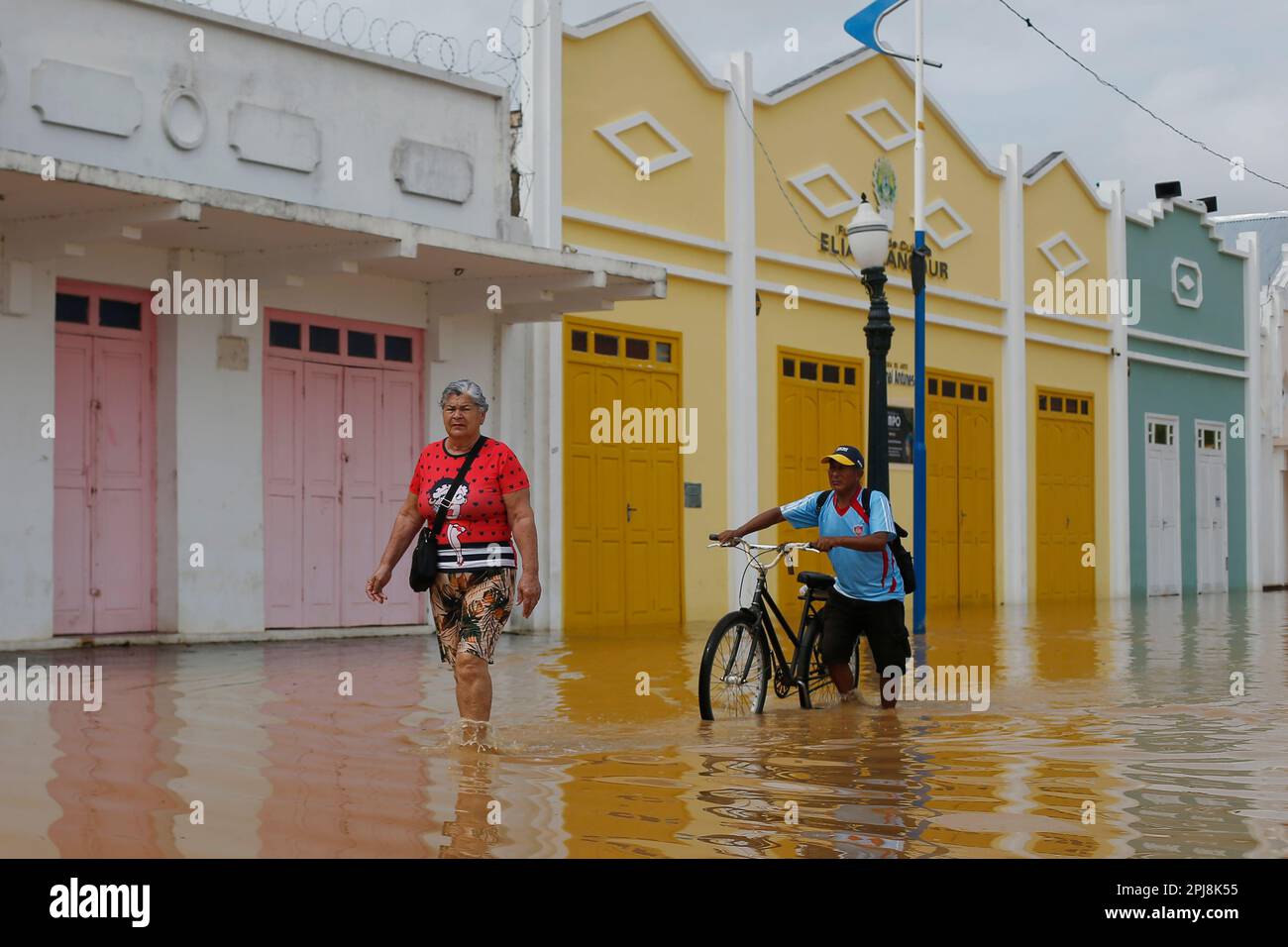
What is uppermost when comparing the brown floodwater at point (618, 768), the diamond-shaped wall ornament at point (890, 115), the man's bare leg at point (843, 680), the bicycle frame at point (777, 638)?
the diamond-shaped wall ornament at point (890, 115)

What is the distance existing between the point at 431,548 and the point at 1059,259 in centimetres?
2162

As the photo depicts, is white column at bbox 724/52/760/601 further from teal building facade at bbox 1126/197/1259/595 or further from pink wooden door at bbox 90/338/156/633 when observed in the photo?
teal building facade at bbox 1126/197/1259/595

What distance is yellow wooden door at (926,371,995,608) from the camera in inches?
956

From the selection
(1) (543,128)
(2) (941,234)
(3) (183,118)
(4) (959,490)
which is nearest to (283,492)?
(3) (183,118)

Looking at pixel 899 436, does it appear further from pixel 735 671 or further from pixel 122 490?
pixel 735 671

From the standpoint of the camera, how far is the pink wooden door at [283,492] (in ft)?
51.0

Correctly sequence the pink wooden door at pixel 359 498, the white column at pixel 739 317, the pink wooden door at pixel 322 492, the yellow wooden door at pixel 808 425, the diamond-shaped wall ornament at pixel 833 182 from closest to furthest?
the pink wooden door at pixel 322 492, the pink wooden door at pixel 359 498, the white column at pixel 739 317, the yellow wooden door at pixel 808 425, the diamond-shaped wall ornament at pixel 833 182

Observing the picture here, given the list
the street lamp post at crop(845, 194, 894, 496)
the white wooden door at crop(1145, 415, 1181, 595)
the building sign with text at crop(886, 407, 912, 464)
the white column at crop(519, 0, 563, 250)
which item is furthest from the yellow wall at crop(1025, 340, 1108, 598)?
the street lamp post at crop(845, 194, 894, 496)

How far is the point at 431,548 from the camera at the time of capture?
8.09 metres

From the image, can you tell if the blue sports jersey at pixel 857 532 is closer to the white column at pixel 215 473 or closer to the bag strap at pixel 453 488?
the bag strap at pixel 453 488

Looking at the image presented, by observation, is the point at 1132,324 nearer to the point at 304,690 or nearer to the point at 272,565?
the point at 272,565

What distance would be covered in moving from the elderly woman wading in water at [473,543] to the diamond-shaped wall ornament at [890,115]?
15939mm

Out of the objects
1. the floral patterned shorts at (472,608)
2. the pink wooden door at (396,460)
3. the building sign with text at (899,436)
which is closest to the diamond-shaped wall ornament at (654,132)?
the pink wooden door at (396,460)

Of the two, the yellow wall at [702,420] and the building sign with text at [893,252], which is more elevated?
the building sign with text at [893,252]
